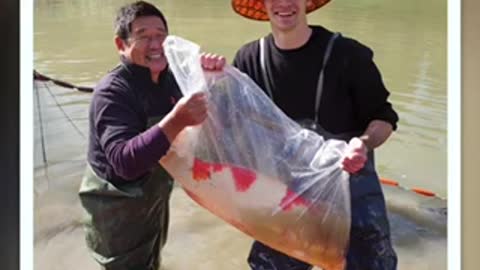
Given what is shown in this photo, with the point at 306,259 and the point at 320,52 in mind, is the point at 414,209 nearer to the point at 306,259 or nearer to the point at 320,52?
the point at 306,259

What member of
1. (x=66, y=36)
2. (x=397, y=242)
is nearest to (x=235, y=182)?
(x=397, y=242)

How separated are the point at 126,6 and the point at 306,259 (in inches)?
25.8

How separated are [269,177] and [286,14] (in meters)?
0.35

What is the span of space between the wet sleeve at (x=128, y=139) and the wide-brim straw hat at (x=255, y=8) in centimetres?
30

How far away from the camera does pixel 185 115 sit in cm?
143

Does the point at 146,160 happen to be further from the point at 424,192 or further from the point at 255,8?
the point at 424,192

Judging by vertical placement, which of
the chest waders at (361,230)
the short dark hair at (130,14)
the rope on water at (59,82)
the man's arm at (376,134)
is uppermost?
the short dark hair at (130,14)

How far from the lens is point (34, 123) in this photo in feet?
4.80

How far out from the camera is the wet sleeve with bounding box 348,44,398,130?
4.74ft

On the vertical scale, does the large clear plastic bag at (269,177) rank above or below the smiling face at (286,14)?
below

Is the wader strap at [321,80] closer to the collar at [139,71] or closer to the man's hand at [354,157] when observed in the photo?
the man's hand at [354,157]
